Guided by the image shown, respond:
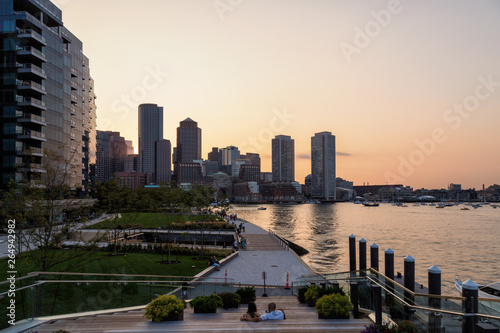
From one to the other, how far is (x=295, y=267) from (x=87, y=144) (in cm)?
9144

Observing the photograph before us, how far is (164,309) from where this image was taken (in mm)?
11867

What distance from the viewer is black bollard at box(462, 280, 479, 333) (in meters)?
8.58

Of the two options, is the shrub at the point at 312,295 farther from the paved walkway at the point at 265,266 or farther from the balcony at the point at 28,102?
the balcony at the point at 28,102

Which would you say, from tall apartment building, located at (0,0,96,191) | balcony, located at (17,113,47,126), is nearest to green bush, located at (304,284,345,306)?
tall apartment building, located at (0,0,96,191)

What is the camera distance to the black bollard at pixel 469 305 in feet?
28.1

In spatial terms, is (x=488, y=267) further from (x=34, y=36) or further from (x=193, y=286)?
(x=34, y=36)

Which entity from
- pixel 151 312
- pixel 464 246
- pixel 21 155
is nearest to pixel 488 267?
pixel 464 246

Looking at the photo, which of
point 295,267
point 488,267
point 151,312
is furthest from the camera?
point 488,267

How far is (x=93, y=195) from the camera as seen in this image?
98.1 m

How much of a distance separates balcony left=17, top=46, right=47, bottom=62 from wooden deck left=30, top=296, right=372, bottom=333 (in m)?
58.6

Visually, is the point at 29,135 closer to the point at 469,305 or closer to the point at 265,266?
the point at 265,266

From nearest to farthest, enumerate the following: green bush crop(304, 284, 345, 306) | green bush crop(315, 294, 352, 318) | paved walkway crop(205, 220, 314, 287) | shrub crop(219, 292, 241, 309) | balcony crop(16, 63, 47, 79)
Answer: green bush crop(315, 294, 352, 318)
green bush crop(304, 284, 345, 306)
shrub crop(219, 292, 241, 309)
paved walkway crop(205, 220, 314, 287)
balcony crop(16, 63, 47, 79)

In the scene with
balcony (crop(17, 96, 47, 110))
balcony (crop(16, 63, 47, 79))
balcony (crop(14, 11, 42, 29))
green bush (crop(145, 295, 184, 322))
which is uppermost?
balcony (crop(14, 11, 42, 29))

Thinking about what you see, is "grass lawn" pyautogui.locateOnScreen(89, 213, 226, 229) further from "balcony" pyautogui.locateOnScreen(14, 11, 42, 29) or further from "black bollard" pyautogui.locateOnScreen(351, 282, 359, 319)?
"balcony" pyautogui.locateOnScreen(14, 11, 42, 29)
